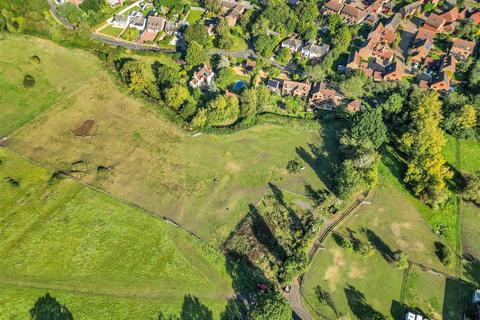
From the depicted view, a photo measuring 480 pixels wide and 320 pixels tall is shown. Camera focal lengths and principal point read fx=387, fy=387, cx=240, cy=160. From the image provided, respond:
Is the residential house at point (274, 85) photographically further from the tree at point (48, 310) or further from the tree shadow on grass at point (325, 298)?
the tree at point (48, 310)

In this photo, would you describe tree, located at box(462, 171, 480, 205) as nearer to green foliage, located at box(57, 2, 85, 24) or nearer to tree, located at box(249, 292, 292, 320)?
tree, located at box(249, 292, 292, 320)

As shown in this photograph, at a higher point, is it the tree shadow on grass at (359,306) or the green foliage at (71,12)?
the green foliage at (71,12)

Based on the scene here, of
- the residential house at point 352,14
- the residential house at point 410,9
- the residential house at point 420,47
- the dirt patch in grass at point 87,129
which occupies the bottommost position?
the dirt patch in grass at point 87,129

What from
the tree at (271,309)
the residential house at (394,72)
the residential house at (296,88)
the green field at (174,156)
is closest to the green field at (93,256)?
the green field at (174,156)

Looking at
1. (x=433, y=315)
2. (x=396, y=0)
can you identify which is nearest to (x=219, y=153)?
(x=433, y=315)

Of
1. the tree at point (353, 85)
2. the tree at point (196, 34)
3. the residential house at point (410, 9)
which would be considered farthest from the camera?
the residential house at point (410, 9)

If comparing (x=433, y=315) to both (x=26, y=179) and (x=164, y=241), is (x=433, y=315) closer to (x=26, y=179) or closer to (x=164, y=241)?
(x=164, y=241)

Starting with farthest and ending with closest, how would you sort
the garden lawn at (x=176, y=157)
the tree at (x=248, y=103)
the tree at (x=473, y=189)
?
the tree at (x=248, y=103) < the tree at (x=473, y=189) < the garden lawn at (x=176, y=157)

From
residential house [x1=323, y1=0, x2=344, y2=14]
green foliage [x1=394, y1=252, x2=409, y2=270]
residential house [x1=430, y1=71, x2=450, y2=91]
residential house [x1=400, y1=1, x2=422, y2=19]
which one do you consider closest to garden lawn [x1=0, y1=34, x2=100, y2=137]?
residential house [x1=323, y1=0, x2=344, y2=14]
